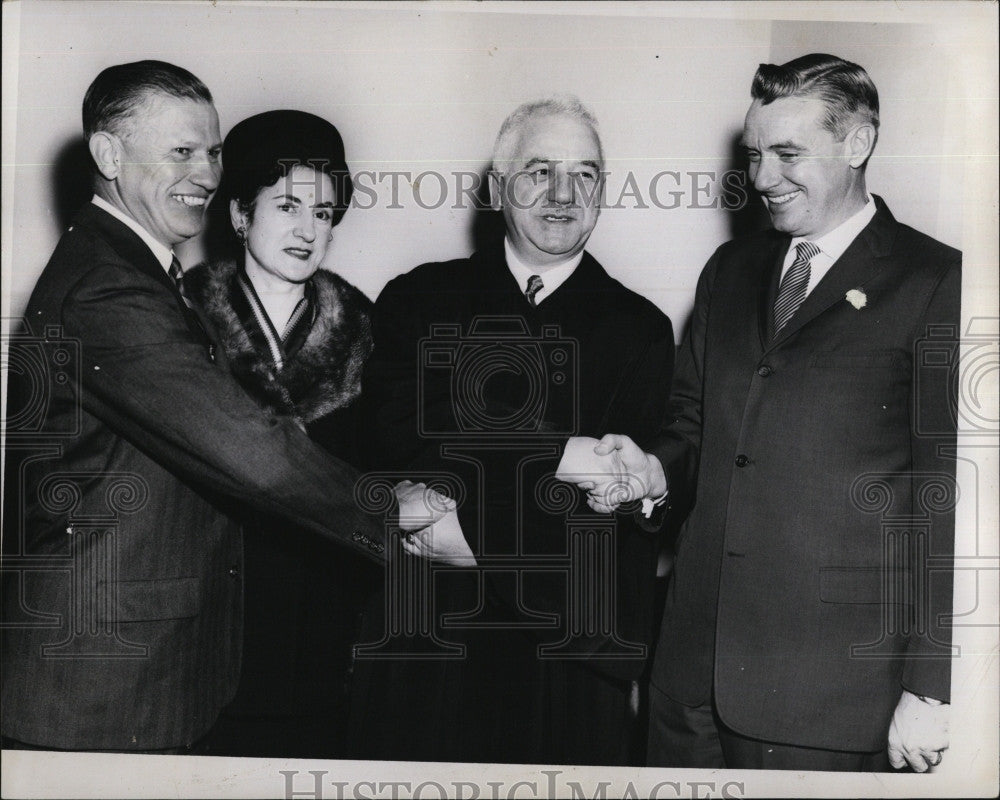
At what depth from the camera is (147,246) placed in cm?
199

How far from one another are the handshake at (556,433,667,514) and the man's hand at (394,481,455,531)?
25 cm

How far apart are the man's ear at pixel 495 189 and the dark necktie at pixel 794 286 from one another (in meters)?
0.59

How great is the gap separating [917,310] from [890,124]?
392 mm

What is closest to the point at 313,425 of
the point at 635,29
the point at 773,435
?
the point at 773,435

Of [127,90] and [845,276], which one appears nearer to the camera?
[845,276]

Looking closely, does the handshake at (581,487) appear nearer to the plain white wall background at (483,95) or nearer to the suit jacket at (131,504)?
the suit jacket at (131,504)

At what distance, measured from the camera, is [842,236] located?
6.52ft

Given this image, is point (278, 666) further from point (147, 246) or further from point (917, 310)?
point (917, 310)

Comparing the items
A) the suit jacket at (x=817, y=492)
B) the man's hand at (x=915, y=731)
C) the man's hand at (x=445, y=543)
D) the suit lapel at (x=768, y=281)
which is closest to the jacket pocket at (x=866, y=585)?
the suit jacket at (x=817, y=492)

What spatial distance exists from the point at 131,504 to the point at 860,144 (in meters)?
1.63

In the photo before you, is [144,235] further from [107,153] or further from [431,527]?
[431,527]

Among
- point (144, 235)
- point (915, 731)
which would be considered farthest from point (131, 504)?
point (915, 731)

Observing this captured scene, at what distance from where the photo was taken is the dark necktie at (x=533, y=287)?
2.04 m

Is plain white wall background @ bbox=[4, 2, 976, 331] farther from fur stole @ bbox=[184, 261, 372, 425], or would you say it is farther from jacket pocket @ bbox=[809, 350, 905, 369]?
jacket pocket @ bbox=[809, 350, 905, 369]
